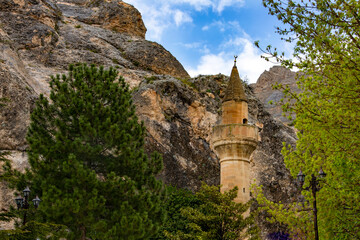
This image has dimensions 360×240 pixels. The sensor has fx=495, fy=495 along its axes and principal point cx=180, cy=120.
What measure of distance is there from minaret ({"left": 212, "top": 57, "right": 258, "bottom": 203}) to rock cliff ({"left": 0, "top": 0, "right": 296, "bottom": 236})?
42.8ft

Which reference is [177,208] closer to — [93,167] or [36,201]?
[93,167]

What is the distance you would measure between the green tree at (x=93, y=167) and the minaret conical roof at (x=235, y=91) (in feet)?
20.0

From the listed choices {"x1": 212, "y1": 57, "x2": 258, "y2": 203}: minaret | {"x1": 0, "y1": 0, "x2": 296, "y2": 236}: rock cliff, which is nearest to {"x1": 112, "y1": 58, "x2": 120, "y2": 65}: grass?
{"x1": 0, "y1": 0, "x2": 296, "y2": 236}: rock cliff

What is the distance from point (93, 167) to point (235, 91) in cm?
872

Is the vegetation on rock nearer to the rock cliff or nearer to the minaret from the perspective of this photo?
the minaret

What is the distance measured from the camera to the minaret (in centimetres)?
2338

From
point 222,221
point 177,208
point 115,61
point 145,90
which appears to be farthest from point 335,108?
point 115,61

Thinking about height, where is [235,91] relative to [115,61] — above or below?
below

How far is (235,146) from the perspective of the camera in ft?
77.9

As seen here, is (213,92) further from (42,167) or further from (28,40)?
(42,167)

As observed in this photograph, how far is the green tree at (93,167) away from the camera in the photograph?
17094 millimetres

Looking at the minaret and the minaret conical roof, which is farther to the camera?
the minaret conical roof

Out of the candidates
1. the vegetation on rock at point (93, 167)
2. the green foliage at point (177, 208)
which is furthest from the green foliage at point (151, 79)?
the vegetation on rock at point (93, 167)

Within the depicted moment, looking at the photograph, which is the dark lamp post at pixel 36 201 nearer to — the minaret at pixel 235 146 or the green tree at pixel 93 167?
the green tree at pixel 93 167
